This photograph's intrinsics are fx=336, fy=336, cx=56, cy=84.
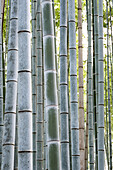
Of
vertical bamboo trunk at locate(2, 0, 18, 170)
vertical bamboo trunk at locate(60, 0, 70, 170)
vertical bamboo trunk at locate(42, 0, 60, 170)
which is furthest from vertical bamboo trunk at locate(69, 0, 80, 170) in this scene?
vertical bamboo trunk at locate(42, 0, 60, 170)

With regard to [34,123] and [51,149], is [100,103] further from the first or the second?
[51,149]

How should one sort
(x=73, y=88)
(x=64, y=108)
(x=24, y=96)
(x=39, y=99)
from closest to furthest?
(x=24, y=96) < (x=64, y=108) < (x=73, y=88) < (x=39, y=99)

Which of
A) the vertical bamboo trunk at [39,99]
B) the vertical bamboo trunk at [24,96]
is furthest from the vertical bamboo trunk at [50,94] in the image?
the vertical bamboo trunk at [39,99]

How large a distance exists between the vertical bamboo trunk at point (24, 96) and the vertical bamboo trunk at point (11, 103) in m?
0.37

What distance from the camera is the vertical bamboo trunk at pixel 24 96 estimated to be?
5.12ft

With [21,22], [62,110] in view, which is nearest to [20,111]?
[21,22]

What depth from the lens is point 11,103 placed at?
2.01 metres

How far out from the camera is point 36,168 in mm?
3289

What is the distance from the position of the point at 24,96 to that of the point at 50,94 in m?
0.13

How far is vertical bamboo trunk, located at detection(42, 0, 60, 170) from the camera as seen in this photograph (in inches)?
62.9

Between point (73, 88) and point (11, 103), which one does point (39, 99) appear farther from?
point (11, 103)

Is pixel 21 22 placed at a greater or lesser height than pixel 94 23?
lesser

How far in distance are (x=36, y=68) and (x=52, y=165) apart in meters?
1.85

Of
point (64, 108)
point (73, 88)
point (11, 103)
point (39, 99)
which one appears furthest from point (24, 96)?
point (39, 99)
